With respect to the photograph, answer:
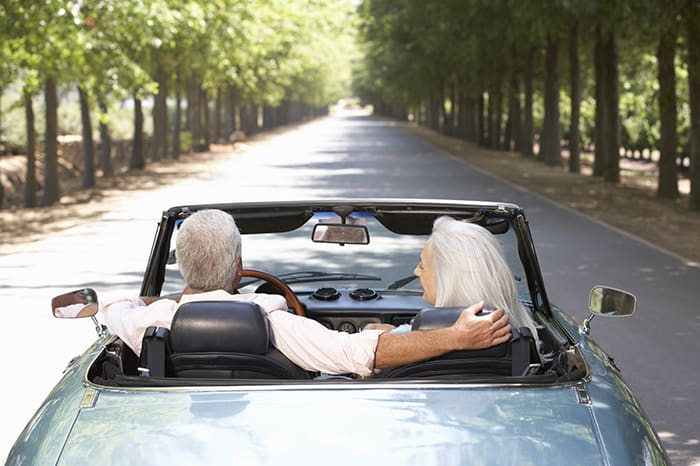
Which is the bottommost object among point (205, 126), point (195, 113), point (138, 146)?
Result: point (138, 146)

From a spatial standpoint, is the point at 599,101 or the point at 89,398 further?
the point at 599,101

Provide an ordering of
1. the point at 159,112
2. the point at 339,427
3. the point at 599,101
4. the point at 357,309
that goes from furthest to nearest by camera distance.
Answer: the point at 159,112 < the point at 599,101 < the point at 357,309 < the point at 339,427

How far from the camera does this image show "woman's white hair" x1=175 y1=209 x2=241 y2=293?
3.47 metres

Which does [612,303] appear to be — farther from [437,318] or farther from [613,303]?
[437,318]

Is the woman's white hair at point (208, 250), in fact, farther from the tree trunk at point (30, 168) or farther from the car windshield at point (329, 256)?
the tree trunk at point (30, 168)

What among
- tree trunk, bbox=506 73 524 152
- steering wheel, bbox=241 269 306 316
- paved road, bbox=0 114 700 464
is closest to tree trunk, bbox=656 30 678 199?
paved road, bbox=0 114 700 464

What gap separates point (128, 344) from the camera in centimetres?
368

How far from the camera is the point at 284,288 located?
478 cm

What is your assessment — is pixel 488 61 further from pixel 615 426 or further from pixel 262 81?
pixel 615 426

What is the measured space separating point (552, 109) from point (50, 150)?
18214 millimetres

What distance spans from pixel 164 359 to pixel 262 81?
6093cm

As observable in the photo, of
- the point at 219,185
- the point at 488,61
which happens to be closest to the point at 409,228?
the point at 219,185

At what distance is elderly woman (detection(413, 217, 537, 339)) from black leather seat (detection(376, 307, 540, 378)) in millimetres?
129

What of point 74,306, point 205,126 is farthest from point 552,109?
point 74,306
